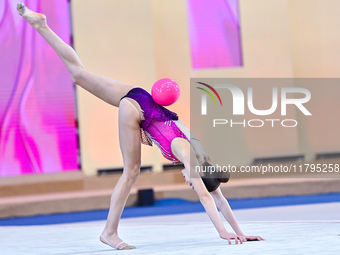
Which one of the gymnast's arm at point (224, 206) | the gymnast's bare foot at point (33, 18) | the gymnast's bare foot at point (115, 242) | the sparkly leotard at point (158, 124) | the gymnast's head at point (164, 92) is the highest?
the gymnast's bare foot at point (33, 18)

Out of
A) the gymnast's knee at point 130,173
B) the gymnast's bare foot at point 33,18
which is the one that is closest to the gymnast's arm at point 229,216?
the gymnast's knee at point 130,173

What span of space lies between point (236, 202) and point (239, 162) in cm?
154

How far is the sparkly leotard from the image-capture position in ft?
8.23

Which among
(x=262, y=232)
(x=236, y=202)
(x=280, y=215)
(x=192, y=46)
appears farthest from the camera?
(x=192, y=46)

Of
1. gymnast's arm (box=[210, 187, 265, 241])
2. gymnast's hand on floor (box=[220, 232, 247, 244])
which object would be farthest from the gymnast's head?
gymnast's hand on floor (box=[220, 232, 247, 244])

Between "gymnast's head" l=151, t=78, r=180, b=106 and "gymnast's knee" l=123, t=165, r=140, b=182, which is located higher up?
"gymnast's head" l=151, t=78, r=180, b=106

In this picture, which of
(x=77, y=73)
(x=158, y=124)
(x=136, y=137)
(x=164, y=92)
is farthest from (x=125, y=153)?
(x=77, y=73)

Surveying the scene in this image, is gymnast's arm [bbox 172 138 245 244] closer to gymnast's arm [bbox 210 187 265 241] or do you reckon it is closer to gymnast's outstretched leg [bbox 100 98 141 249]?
gymnast's arm [bbox 210 187 265 241]

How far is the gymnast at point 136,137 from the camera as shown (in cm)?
241

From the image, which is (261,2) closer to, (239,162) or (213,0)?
(213,0)

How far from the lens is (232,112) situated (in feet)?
22.8

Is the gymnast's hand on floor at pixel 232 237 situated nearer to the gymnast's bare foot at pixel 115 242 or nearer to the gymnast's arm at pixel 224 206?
the gymnast's arm at pixel 224 206

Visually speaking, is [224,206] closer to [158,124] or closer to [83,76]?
[158,124]

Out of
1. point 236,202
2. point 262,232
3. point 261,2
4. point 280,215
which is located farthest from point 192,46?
point 262,232
